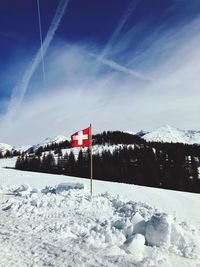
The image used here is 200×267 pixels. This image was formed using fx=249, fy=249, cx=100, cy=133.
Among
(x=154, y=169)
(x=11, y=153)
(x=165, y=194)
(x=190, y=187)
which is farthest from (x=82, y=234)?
(x=11, y=153)

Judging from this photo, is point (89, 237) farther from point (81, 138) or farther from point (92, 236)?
point (81, 138)

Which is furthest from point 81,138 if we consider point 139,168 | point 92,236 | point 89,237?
point 139,168

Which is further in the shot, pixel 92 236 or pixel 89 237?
pixel 92 236

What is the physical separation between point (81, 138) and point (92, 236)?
29.5 ft

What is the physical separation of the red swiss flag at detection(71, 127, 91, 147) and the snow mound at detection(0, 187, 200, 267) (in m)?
5.24

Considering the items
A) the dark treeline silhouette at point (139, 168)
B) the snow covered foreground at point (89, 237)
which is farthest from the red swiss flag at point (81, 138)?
the dark treeline silhouette at point (139, 168)

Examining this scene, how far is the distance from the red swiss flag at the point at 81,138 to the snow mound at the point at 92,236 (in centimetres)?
524

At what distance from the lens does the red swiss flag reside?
54.3ft

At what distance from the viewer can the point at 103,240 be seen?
323 inches

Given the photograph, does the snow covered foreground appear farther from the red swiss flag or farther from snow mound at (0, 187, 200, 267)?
the red swiss flag

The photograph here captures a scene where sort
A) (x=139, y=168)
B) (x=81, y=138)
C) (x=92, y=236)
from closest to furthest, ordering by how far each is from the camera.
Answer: (x=92, y=236) → (x=81, y=138) → (x=139, y=168)

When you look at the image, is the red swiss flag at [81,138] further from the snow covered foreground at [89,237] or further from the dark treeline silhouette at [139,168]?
the dark treeline silhouette at [139,168]

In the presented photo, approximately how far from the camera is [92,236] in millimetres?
8328

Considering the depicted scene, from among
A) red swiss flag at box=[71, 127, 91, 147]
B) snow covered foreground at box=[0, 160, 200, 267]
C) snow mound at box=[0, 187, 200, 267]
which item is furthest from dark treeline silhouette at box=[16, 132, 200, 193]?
snow mound at box=[0, 187, 200, 267]
